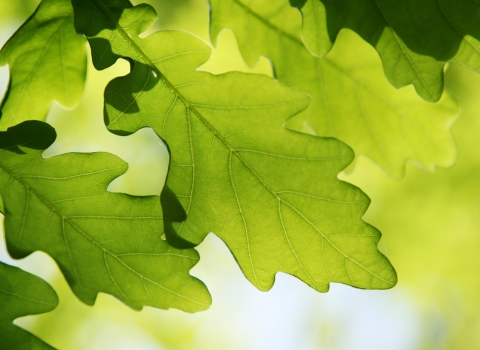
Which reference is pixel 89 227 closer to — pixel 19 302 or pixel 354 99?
pixel 19 302

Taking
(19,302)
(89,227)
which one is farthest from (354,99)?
(19,302)

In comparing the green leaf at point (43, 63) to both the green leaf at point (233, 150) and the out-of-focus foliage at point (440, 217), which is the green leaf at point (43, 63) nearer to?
the green leaf at point (233, 150)

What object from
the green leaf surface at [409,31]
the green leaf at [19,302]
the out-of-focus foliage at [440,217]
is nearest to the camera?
the green leaf surface at [409,31]

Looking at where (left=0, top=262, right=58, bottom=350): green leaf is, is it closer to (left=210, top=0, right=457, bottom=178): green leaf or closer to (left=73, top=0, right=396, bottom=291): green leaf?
(left=73, top=0, right=396, bottom=291): green leaf

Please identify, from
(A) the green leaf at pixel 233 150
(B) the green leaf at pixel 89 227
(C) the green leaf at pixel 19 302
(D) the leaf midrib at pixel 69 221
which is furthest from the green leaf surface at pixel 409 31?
(C) the green leaf at pixel 19 302

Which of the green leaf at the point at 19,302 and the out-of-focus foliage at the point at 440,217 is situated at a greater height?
the green leaf at the point at 19,302
